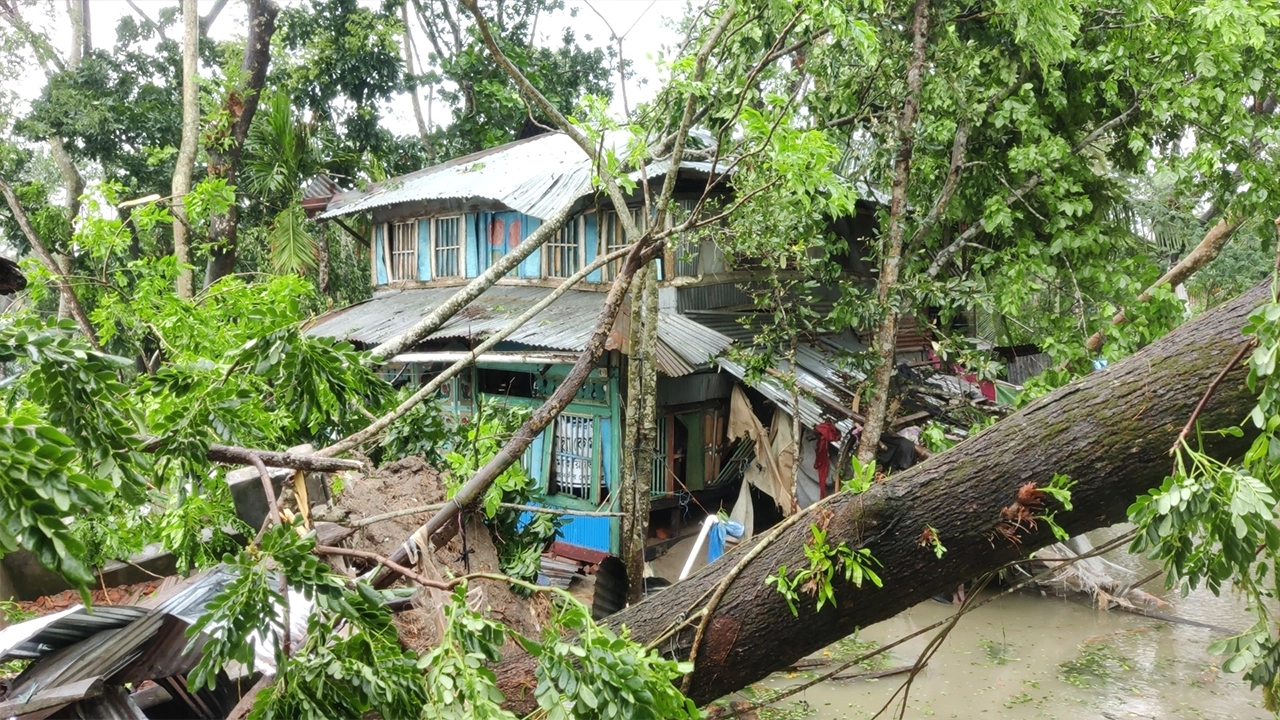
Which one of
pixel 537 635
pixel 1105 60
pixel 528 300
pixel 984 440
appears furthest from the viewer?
pixel 528 300

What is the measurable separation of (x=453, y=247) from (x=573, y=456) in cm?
433

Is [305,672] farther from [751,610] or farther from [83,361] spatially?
[751,610]

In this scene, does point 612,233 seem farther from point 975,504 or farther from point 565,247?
point 975,504

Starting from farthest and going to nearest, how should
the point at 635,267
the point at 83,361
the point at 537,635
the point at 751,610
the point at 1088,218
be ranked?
the point at 1088,218 < the point at 537,635 < the point at 635,267 < the point at 751,610 < the point at 83,361

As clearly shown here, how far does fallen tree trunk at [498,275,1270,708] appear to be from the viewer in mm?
2182

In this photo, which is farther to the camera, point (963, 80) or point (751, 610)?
point (963, 80)

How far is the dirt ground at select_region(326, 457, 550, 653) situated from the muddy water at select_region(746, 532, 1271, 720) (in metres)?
2.87

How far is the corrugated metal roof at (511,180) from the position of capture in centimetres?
957

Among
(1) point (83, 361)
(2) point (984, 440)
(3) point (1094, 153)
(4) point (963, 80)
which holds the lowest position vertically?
(2) point (984, 440)

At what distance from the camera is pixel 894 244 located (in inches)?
272

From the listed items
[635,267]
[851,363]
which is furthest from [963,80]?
[635,267]

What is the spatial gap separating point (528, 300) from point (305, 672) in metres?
8.81

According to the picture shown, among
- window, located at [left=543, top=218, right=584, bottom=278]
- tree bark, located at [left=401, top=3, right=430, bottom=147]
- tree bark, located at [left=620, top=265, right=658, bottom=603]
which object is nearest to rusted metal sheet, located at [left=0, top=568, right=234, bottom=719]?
tree bark, located at [left=620, top=265, right=658, bottom=603]

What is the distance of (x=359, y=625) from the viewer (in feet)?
7.22
